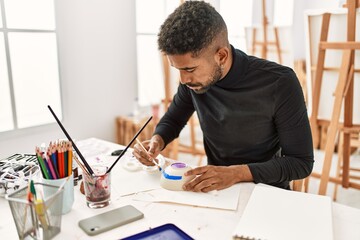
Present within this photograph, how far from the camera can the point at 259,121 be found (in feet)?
4.00

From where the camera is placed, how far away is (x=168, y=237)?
721 millimetres

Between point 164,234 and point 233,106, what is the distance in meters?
0.66

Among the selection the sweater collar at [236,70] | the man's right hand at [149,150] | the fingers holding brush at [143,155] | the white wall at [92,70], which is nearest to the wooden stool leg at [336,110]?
the sweater collar at [236,70]

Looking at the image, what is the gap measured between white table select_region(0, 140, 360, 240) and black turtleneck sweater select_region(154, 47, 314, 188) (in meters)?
0.26

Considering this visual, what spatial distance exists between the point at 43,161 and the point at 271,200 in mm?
590

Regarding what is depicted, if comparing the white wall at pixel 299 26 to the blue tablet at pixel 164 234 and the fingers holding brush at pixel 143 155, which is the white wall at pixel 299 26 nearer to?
the fingers holding brush at pixel 143 155

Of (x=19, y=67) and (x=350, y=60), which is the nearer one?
(x=350, y=60)

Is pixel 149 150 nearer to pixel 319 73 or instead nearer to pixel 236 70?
pixel 236 70

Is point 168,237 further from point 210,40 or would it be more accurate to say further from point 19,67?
point 19,67

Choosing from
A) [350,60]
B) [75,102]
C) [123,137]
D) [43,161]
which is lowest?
[123,137]

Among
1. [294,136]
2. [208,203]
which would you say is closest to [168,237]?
[208,203]

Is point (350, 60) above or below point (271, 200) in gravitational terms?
above

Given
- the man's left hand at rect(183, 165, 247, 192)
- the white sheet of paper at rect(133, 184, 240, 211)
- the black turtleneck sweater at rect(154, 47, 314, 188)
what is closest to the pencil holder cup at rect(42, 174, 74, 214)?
the white sheet of paper at rect(133, 184, 240, 211)

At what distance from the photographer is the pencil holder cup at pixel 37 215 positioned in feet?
2.24
